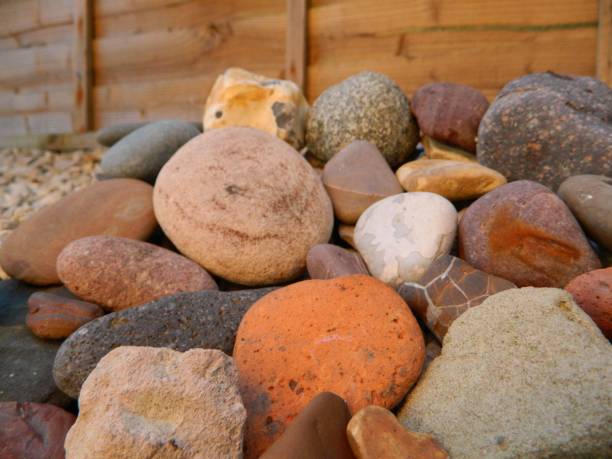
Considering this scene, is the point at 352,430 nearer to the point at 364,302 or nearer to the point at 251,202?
the point at 364,302

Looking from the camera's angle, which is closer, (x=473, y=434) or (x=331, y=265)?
(x=473, y=434)

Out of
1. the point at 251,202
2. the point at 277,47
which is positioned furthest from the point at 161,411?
the point at 277,47

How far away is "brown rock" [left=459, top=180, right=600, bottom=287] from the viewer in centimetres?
216

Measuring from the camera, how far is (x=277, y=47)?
4910 millimetres

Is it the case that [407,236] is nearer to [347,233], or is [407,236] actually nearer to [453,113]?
[347,233]

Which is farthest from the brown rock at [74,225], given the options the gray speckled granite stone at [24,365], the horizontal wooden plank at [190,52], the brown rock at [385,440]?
the horizontal wooden plank at [190,52]

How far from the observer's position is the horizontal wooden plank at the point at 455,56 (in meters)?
3.81

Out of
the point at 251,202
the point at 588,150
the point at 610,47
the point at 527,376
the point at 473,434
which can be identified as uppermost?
the point at 610,47

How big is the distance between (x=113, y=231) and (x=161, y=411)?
1.77 meters

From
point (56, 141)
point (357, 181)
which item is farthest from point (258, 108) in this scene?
point (56, 141)

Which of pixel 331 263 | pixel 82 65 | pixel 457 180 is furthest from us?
pixel 82 65

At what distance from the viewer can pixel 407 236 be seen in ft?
8.21

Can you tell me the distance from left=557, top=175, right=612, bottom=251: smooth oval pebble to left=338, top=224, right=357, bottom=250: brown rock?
3.65 feet

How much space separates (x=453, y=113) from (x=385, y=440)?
7.92 ft
